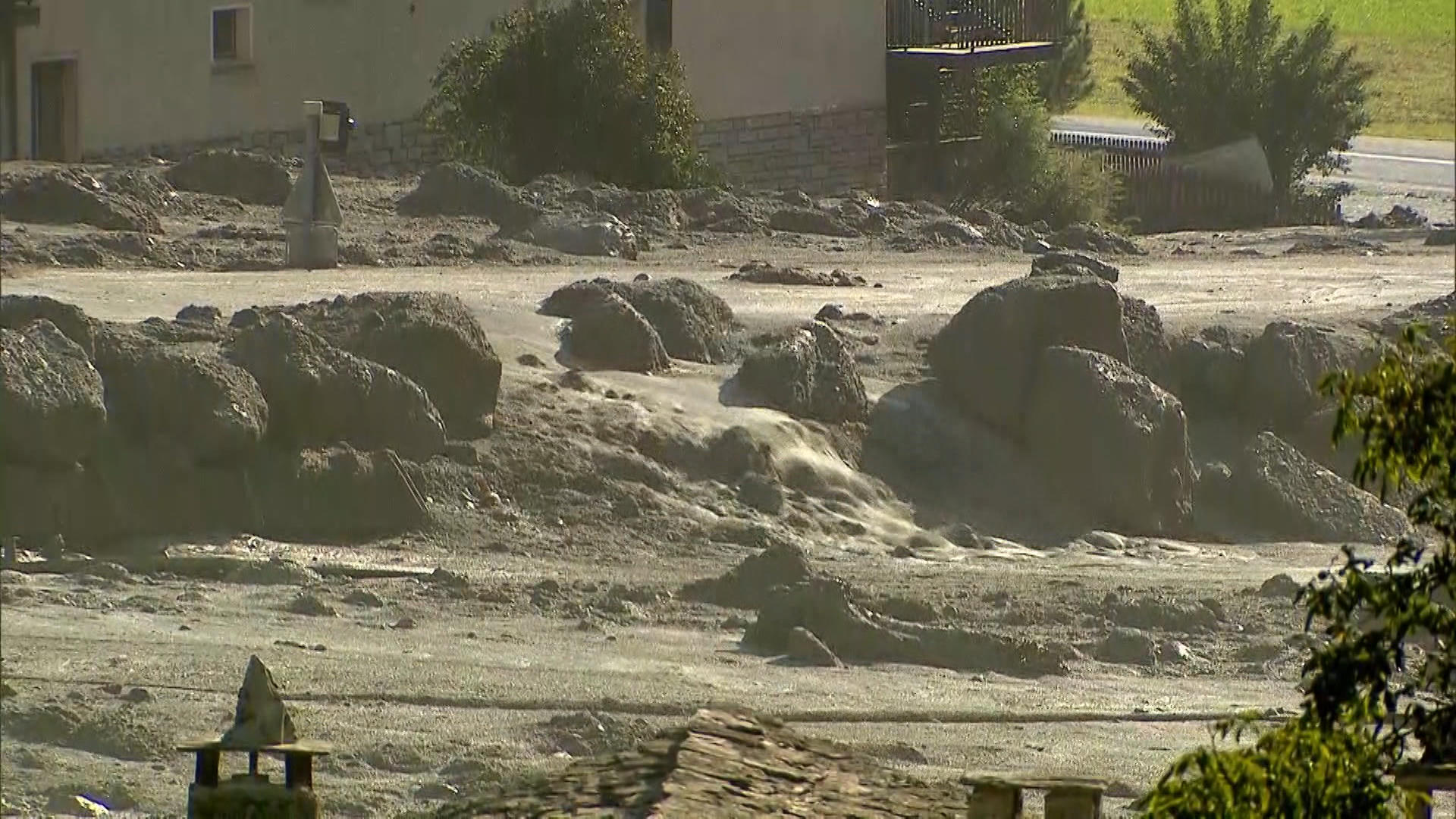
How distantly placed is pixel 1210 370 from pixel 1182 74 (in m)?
12.8

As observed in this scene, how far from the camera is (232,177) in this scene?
20.6m

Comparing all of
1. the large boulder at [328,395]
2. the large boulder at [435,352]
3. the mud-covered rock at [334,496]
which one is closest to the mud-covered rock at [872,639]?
the mud-covered rock at [334,496]

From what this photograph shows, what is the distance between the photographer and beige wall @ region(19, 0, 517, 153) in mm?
19719

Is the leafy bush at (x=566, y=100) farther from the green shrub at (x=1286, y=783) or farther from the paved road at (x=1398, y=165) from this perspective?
the green shrub at (x=1286, y=783)

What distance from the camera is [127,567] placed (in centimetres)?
1240

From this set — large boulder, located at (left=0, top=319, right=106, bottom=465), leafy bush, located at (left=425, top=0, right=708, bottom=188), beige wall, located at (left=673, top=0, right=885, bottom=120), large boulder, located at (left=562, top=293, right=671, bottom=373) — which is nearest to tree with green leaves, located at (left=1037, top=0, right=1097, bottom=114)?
beige wall, located at (left=673, top=0, right=885, bottom=120)

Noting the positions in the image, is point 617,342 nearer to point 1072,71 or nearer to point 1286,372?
point 1286,372

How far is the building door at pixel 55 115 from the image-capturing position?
19.6 m

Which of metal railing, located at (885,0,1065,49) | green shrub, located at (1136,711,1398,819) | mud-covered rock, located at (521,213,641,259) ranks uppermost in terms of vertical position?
metal railing, located at (885,0,1065,49)

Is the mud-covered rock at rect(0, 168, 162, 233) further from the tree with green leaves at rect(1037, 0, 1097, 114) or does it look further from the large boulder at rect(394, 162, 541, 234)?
the tree with green leaves at rect(1037, 0, 1097, 114)

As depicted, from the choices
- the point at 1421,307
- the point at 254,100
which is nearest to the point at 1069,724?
the point at 1421,307

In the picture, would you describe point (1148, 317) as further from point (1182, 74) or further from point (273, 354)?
point (1182, 74)

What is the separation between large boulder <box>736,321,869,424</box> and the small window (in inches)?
264

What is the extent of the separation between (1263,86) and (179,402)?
17.9m
